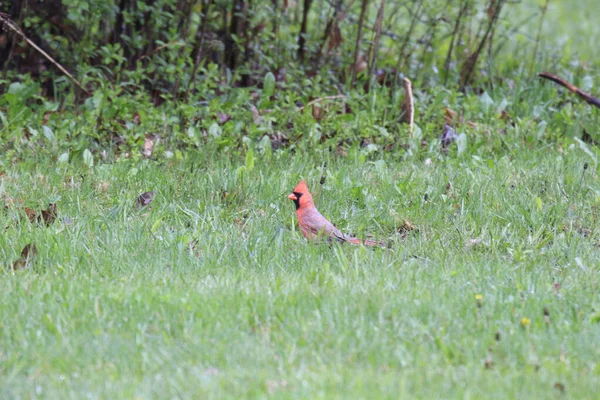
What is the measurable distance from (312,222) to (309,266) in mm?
546

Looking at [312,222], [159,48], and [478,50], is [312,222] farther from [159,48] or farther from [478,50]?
[478,50]

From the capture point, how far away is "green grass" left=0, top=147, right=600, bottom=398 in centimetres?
334

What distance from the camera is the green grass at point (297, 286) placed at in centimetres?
334

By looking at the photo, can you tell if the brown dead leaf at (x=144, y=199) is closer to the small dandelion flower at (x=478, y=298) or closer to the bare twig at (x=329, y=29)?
the small dandelion flower at (x=478, y=298)

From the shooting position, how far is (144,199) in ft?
19.0

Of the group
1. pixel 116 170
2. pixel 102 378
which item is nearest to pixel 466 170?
pixel 116 170

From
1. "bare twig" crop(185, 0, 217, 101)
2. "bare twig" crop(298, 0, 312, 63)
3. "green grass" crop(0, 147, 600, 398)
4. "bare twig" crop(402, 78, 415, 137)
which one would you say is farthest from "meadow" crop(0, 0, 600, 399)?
"bare twig" crop(298, 0, 312, 63)

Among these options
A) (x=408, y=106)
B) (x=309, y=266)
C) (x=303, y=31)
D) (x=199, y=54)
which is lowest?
(x=309, y=266)

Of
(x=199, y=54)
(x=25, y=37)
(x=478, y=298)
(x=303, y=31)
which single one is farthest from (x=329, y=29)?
(x=478, y=298)

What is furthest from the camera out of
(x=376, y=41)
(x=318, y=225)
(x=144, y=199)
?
(x=376, y=41)

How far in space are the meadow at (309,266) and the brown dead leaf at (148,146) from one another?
0.11m

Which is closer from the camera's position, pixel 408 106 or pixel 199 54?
pixel 408 106

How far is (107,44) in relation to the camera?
7.88m

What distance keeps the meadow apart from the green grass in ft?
0.04
